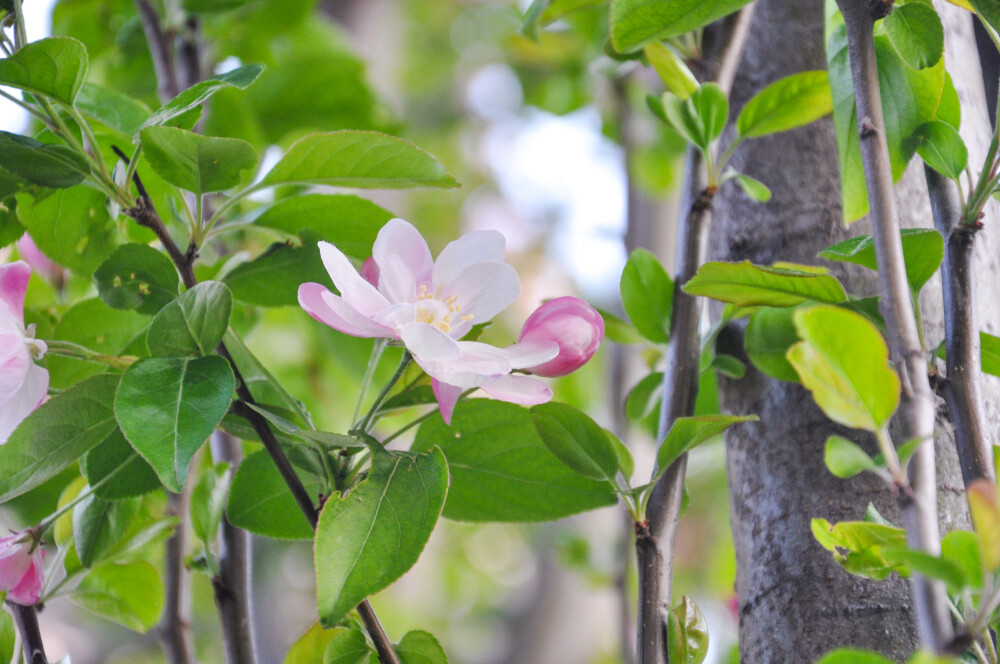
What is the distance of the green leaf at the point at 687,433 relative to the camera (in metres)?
0.39

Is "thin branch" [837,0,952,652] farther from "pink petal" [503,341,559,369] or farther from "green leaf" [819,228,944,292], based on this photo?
"pink petal" [503,341,559,369]

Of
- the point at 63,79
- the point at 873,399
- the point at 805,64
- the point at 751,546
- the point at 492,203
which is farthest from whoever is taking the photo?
the point at 492,203

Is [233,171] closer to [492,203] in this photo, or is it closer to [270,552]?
[270,552]

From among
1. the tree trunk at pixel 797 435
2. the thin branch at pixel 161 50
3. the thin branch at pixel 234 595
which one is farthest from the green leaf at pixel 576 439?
the thin branch at pixel 161 50

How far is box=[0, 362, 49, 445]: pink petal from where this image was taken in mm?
408

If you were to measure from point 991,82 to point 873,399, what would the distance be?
1.29ft

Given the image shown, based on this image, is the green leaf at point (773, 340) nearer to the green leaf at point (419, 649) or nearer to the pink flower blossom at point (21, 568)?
the green leaf at point (419, 649)

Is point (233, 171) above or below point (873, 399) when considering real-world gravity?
above

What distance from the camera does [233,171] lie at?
1.43 feet

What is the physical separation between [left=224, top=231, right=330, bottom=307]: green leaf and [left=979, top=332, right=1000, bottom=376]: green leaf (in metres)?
0.36

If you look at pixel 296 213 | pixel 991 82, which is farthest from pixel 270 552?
pixel 991 82

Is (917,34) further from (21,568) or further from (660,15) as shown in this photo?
(21,568)

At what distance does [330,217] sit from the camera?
1.71 ft

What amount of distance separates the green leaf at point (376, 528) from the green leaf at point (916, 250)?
0.73 ft
